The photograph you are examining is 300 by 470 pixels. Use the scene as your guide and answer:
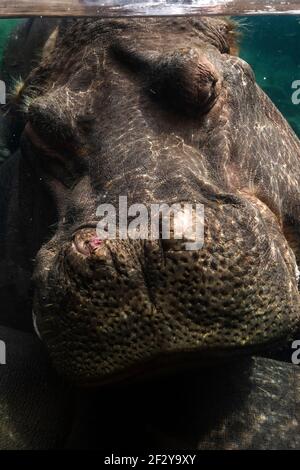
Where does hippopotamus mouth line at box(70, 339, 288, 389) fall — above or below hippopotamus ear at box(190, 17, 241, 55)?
below

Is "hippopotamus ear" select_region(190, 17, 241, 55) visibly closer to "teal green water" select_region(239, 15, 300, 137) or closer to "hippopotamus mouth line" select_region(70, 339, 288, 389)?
"hippopotamus mouth line" select_region(70, 339, 288, 389)

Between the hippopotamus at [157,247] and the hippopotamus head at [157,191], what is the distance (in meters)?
0.01

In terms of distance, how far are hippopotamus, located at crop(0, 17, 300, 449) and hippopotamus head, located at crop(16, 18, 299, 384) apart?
1cm

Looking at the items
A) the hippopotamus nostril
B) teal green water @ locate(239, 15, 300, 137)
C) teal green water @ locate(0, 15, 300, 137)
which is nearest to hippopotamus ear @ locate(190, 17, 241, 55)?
the hippopotamus nostril

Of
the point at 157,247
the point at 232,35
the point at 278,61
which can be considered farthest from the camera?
the point at 278,61

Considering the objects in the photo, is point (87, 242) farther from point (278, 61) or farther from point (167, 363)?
point (278, 61)

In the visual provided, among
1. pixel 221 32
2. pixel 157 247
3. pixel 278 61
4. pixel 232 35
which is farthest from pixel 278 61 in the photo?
pixel 157 247

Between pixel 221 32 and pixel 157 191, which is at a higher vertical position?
pixel 221 32

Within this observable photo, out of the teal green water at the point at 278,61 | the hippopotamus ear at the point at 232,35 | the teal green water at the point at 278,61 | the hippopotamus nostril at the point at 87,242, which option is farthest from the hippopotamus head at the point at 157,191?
the teal green water at the point at 278,61

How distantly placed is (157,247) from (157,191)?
0.55 meters

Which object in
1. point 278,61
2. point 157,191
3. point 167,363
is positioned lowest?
point 167,363

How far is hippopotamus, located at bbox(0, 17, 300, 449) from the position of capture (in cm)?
284

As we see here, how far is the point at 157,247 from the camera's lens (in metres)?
2.79

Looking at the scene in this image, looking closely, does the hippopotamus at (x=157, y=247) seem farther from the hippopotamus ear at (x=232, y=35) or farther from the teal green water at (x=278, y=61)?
the teal green water at (x=278, y=61)
